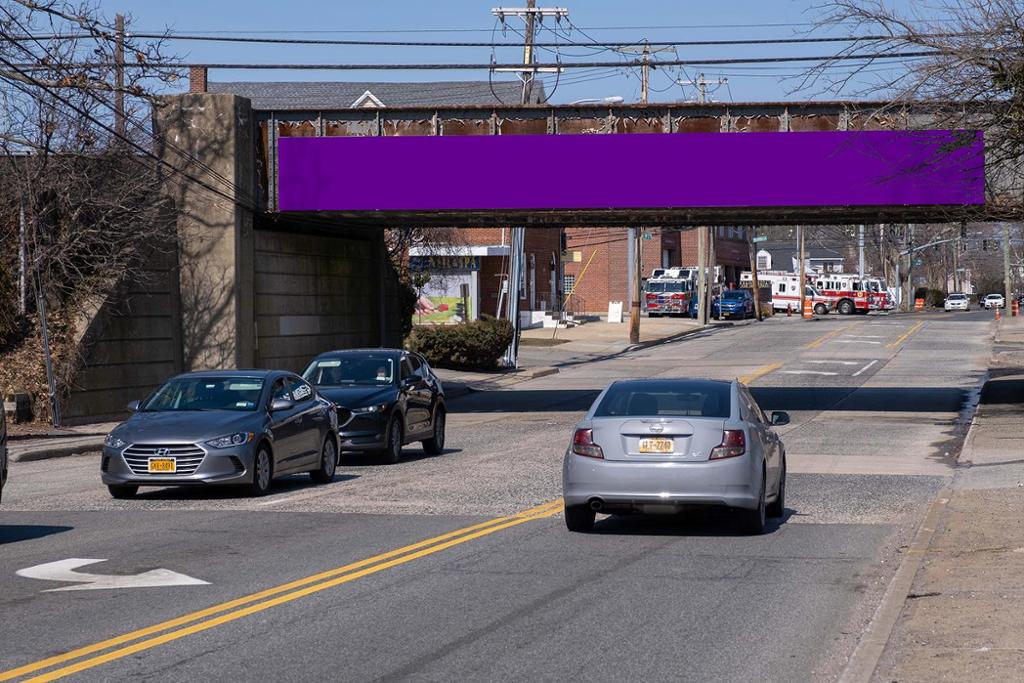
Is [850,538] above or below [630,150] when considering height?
below

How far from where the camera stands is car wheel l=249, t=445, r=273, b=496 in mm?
16766

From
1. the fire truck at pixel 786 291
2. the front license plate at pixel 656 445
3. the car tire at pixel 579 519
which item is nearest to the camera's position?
the front license plate at pixel 656 445

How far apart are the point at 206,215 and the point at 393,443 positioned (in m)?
12.9

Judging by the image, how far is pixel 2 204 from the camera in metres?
28.3

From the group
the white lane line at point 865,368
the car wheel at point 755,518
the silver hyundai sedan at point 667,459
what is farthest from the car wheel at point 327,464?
the white lane line at point 865,368

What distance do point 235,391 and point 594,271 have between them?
78.3 m

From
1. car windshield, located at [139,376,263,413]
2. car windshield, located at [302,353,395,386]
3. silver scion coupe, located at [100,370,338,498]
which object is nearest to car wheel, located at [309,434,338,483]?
silver scion coupe, located at [100,370,338,498]

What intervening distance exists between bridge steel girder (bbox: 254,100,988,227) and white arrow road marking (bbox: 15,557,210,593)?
2156 centimetres

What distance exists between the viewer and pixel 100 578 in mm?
10938

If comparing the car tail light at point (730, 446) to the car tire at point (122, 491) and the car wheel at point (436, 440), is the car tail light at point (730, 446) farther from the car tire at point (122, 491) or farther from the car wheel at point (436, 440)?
the car wheel at point (436, 440)

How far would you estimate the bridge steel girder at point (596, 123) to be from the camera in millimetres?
31141

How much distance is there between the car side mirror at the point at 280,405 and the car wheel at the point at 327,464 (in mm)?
908

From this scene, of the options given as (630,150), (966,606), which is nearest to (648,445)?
(966,606)

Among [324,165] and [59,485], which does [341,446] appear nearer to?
[59,485]
